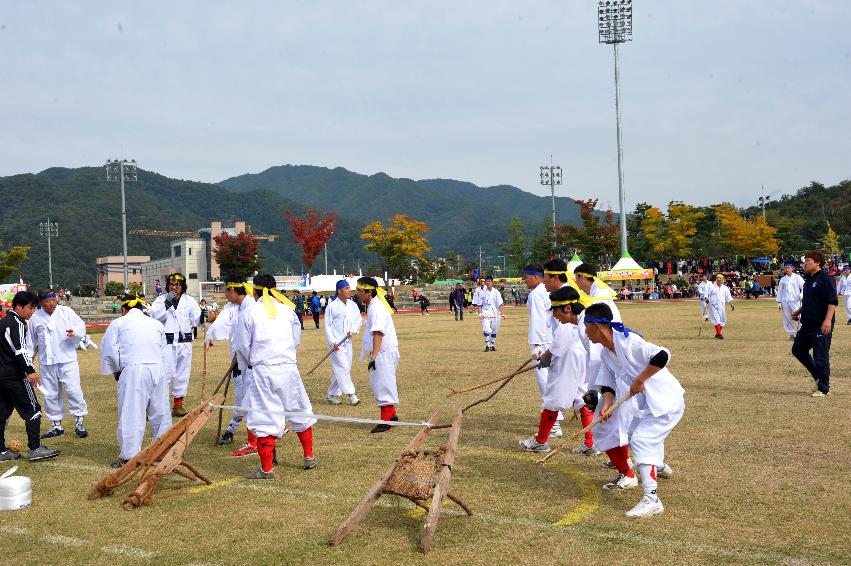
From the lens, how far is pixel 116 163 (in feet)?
208

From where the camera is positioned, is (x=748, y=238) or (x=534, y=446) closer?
(x=534, y=446)

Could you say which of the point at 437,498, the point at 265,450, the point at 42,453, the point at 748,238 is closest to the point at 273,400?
the point at 265,450

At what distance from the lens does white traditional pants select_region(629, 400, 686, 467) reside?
19.9 ft

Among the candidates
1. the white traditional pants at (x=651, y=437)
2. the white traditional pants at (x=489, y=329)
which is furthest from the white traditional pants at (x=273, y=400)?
the white traditional pants at (x=489, y=329)

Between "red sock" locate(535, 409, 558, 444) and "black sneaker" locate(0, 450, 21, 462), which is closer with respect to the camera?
"red sock" locate(535, 409, 558, 444)

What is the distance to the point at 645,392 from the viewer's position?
6.24 meters

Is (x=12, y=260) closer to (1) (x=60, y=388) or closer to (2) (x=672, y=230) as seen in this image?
(1) (x=60, y=388)

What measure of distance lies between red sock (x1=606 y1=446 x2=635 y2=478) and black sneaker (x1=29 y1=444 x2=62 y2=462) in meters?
6.45

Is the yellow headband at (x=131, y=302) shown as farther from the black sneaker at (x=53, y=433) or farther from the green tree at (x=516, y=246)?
the green tree at (x=516, y=246)

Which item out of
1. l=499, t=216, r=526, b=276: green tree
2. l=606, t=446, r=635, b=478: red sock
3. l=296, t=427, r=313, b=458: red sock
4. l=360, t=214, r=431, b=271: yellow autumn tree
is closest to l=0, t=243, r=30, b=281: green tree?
l=360, t=214, r=431, b=271: yellow autumn tree

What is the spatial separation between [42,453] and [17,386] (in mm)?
839

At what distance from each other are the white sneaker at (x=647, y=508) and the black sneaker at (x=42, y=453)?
22.0 ft

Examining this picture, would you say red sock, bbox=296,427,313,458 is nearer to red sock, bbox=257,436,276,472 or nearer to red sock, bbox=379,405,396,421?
red sock, bbox=257,436,276,472

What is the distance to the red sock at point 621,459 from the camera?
6879mm
